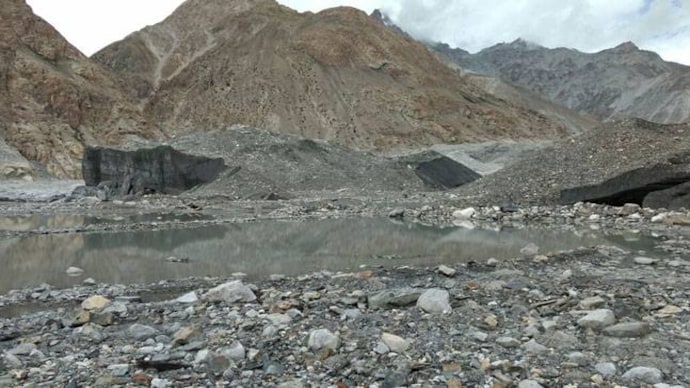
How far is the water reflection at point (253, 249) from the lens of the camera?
32.8 feet

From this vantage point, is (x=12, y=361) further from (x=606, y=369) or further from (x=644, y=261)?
(x=644, y=261)

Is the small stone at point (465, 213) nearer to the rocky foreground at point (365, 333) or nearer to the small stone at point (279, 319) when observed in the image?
the rocky foreground at point (365, 333)

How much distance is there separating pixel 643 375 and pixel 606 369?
0.80 feet

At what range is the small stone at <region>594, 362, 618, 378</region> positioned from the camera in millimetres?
4227

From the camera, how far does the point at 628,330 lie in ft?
16.5

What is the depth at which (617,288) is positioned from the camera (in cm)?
688

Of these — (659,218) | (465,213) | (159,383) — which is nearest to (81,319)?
(159,383)

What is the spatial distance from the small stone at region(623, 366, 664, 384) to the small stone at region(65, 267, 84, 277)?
8.47 m

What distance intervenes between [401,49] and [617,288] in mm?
99266

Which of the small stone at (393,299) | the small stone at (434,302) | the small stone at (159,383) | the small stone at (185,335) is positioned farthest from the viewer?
the small stone at (393,299)

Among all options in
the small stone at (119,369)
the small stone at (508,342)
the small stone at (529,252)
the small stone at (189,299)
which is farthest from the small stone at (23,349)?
the small stone at (529,252)

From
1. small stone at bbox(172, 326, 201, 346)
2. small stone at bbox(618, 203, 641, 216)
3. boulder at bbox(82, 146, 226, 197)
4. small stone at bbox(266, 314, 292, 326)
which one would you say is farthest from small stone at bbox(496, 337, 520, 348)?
boulder at bbox(82, 146, 226, 197)

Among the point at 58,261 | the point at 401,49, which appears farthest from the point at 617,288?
the point at 401,49

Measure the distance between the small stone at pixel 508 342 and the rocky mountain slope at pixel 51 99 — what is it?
181ft
